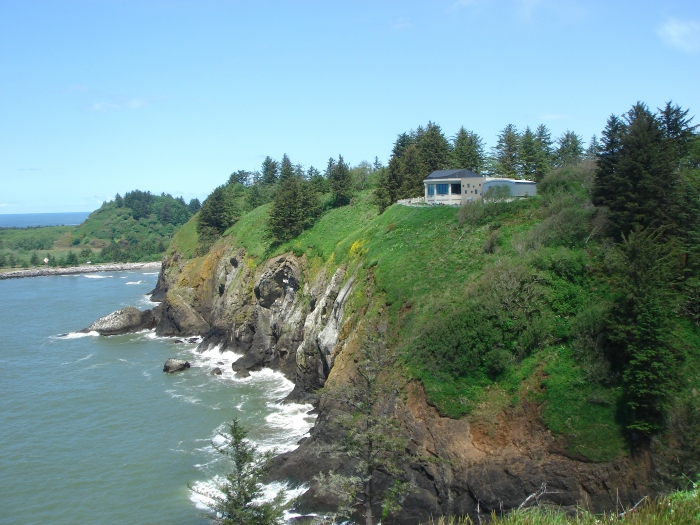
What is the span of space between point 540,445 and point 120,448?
22531mm

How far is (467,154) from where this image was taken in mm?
60031

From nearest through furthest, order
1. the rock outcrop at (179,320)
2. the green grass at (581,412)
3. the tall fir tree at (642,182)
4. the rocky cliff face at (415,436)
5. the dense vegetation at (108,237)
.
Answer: the rocky cliff face at (415,436) → the green grass at (581,412) → the tall fir tree at (642,182) → the rock outcrop at (179,320) → the dense vegetation at (108,237)

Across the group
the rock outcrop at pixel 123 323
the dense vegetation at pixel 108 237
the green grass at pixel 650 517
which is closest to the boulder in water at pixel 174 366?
the rock outcrop at pixel 123 323

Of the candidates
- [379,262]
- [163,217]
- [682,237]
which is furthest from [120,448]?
[163,217]

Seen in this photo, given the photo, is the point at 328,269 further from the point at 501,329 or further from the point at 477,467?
the point at 477,467

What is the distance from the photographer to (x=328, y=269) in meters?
45.8

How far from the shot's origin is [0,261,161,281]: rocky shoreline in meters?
116

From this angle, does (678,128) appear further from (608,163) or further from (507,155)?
(507,155)

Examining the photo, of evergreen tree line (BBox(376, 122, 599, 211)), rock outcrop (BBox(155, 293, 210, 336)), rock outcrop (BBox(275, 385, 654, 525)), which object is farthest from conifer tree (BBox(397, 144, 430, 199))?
rock outcrop (BBox(275, 385, 654, 525))

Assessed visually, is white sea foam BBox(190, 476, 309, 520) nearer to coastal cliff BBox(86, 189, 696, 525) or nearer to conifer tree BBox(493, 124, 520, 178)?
coastal cliff BBox(86, 189, 696, 525)

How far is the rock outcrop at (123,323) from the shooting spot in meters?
59.0

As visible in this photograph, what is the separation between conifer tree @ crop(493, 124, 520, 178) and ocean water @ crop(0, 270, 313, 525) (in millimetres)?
34346

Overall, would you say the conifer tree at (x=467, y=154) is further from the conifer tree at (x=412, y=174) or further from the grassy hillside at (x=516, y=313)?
the grassy hillside at (x=516, y=313)

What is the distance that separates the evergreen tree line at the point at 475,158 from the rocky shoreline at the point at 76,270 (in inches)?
3404
